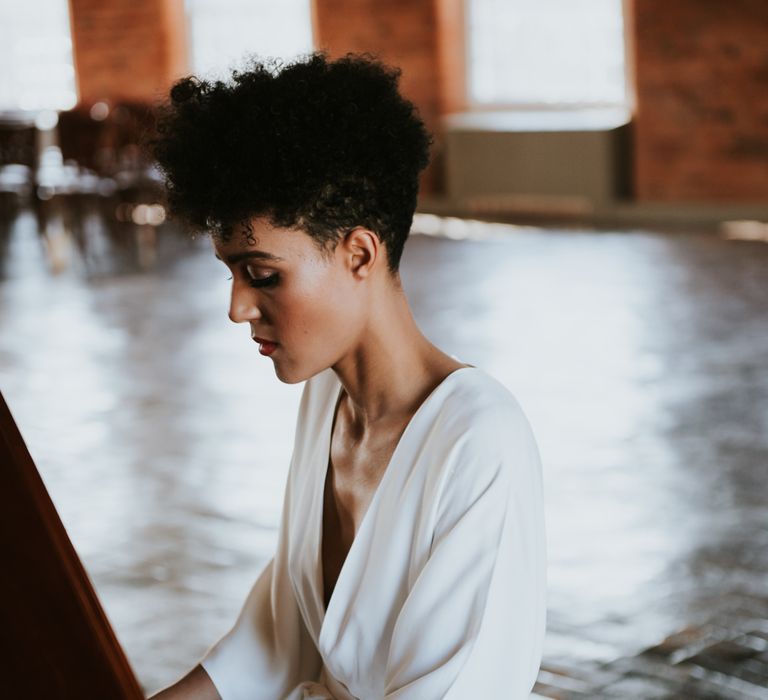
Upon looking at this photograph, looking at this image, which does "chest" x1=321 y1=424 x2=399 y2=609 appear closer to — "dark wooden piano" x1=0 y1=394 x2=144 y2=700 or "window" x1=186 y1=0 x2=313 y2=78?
"dark wooden piano" x1=0 y1=394 x2=144 y2=700

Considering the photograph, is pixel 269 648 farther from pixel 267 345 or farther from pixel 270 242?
pixel 270 242

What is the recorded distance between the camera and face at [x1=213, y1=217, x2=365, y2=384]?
1258 millimetres

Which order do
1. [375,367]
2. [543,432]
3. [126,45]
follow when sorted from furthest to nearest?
[126,45] → [543,432] → [375,367]

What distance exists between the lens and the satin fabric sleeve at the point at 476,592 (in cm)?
117

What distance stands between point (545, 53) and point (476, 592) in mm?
11213

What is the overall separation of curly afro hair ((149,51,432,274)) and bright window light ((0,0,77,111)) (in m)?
14.5

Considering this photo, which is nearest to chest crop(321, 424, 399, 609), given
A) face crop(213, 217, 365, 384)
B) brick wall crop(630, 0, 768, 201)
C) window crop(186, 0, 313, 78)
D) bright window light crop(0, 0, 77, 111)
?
face crop(213, 217, 365, 384)

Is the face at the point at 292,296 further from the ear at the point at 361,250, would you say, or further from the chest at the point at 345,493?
the chest at the point at 345,493

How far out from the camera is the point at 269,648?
1545 mm

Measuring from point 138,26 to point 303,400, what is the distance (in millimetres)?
13803

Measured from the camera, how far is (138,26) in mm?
14617

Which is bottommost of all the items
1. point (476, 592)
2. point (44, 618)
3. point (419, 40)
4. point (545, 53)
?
point (476, 592)

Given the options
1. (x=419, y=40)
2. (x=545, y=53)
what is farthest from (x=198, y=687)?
(x=419, y=40)

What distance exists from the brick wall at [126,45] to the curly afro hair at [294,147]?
13404 mm
